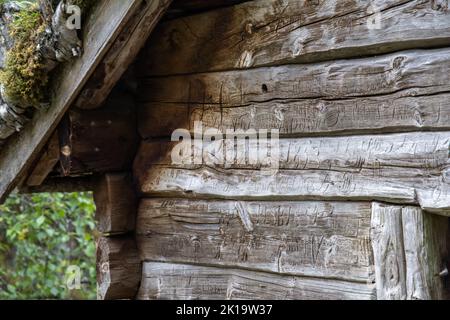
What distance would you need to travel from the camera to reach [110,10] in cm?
294

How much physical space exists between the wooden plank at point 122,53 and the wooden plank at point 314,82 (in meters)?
0.31

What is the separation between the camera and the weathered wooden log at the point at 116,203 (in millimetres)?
3693

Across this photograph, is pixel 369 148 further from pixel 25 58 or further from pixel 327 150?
pixel 25 58

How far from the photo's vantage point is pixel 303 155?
2.92 m

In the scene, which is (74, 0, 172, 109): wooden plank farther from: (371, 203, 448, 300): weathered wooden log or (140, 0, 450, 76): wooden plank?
(371, 203, 448, 300): weathered wooden log

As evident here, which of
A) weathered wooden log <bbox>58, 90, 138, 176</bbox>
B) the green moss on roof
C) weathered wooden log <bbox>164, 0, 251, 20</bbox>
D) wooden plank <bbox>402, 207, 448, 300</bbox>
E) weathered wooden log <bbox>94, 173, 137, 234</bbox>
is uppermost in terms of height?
weathered wooden log <bbox>164, 0, 251, 20</bbox>

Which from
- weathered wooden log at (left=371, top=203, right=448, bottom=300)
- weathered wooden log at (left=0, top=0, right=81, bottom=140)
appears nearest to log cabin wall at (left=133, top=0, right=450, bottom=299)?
weathered wooden log at (left=371, top=203, right=448, bottom=300)

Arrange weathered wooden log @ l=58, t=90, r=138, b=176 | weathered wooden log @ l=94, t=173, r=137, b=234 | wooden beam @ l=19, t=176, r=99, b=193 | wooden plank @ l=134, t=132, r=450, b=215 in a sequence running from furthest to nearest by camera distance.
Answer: wooden beam @ l=19, t=176, r=99, b=193 < weathered wooden log @ l=94, t=173, r=137, b=234 < weathered wooden log @ l=58, t=90, r=138, b=176 < wooden plank @ l=134, t=132, r=450, b=215

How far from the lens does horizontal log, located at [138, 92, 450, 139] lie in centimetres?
249

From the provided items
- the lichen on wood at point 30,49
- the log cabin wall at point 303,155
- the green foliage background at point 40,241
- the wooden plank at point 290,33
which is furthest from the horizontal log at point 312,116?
the green foliage background at point 40,241

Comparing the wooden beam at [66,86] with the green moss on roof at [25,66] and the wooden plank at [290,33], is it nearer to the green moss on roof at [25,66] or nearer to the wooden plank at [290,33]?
the green moss on roof at [25,66]

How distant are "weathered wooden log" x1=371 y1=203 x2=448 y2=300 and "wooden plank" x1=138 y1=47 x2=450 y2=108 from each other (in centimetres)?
44
